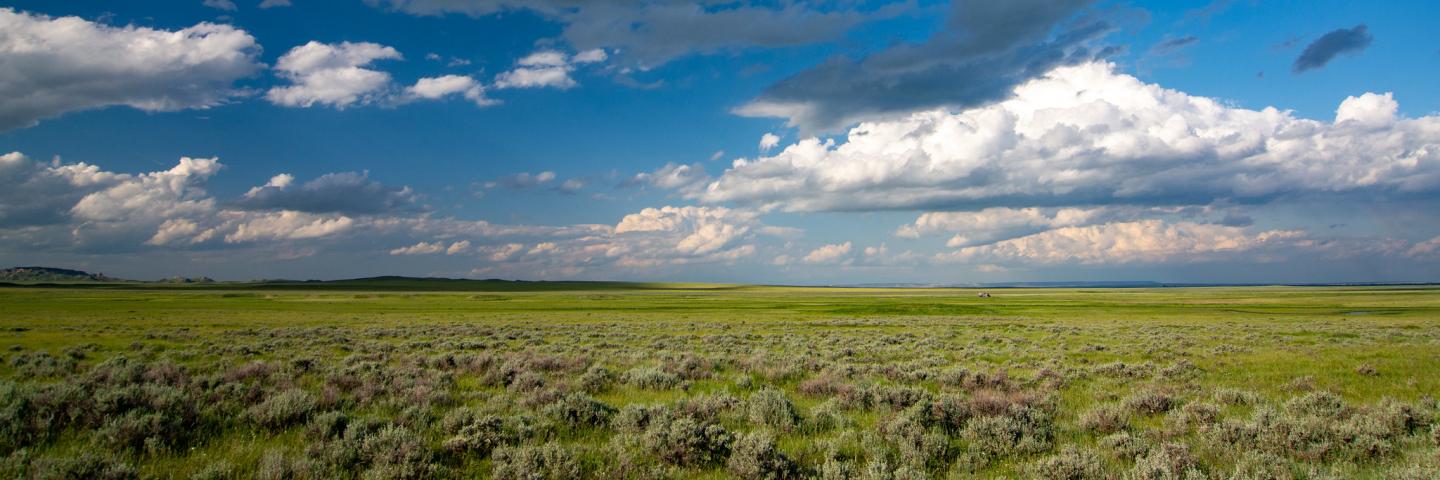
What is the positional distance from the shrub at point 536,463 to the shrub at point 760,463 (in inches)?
77.0

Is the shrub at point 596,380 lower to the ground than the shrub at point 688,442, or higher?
lower

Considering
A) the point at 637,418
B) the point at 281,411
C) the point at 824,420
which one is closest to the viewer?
the point at 281,411

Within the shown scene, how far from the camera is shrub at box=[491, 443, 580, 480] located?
7.30 m

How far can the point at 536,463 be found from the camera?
7516 millimetres

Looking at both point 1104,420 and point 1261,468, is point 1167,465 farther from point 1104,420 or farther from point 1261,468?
point 1104,420

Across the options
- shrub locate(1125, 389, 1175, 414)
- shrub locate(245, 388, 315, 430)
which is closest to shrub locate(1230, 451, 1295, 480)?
shrub locate(1125, 389, 1175, 414)

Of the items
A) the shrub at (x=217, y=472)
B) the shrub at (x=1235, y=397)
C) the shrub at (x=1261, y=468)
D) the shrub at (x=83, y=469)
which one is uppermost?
the shrub at (x=83, y=469)

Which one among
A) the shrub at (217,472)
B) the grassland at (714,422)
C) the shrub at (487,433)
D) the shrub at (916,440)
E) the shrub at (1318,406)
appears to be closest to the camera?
the shrub at (217,472)

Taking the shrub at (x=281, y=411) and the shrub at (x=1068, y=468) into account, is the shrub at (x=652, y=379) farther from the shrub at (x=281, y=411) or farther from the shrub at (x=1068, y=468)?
the shrub at (x=1068, y=468)

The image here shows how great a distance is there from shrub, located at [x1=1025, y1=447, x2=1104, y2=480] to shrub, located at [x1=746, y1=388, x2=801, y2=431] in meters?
3.66

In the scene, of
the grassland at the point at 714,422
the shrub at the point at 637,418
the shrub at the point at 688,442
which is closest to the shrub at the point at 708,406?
the grassland at the point at 714,422

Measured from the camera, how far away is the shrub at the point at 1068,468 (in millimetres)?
7367

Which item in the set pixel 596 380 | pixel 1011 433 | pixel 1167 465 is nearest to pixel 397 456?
pixel 596 380

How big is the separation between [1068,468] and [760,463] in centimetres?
367
